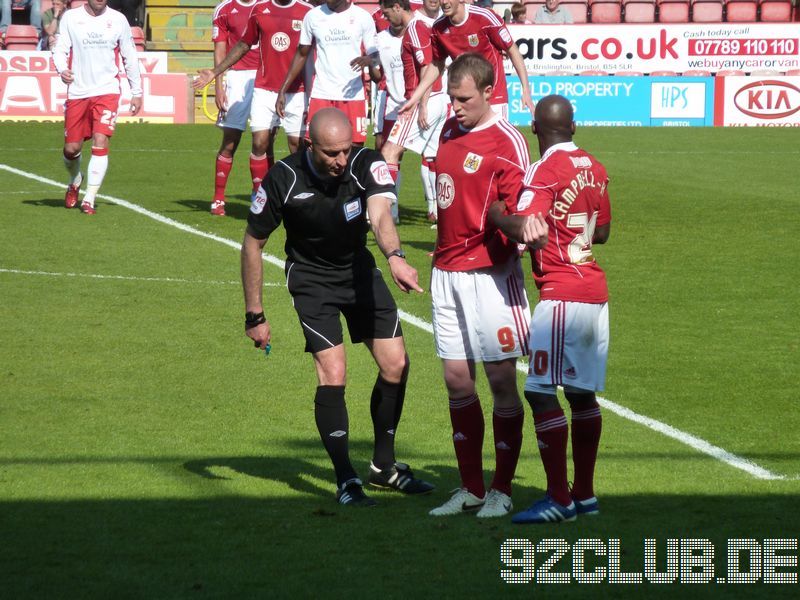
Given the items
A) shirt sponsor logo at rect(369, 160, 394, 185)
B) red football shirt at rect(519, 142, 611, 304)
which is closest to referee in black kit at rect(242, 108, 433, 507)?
shirt sponsor logo at rect(369, 160, 394, 185)

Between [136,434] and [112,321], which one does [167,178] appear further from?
[136,434]

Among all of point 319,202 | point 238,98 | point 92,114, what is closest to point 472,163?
point 319,202

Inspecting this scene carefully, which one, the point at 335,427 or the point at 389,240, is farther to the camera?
the point at 335,427

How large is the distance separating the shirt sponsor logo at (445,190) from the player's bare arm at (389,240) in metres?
0.25

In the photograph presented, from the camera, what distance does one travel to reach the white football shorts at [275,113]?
1460 cm

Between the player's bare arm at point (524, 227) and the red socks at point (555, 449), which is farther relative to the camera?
the red socks at point (555, 449)

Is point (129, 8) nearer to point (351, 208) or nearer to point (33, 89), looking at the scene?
point (33, 89)

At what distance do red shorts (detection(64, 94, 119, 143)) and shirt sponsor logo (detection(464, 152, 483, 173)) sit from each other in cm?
976

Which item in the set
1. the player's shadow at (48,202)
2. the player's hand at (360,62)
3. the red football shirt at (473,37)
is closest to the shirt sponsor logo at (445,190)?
the red football shirt at (473,37)

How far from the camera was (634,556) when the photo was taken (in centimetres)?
545

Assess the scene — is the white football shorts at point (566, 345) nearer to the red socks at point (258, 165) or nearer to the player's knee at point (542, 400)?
the player's knee at point (542, 400)

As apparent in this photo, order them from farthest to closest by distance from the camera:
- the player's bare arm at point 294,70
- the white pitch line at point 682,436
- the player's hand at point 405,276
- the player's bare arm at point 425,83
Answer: the player's bare arm at point 294,70, the player's bare arm at point 425,83, the white pitch line at point 682,436, the player's hand at point 405,276

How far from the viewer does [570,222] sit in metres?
5.85

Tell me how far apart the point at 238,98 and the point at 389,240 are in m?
9.45
